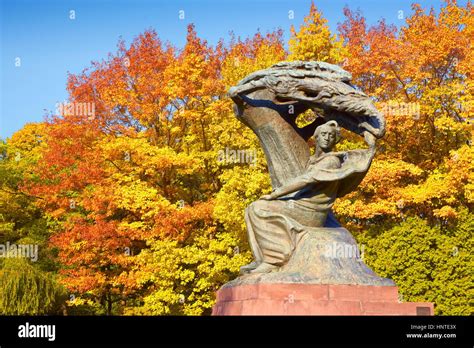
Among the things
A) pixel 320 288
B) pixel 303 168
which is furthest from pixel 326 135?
pixel 320 288

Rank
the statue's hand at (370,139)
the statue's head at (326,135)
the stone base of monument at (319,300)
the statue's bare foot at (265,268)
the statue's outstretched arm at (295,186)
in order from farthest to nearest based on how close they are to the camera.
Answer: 1. the statue's head at (326,135)
2. the statue's hand at (370,139)
3. the statue's outstretched arm at (295,186)
4. the statue's bare foot at (265,268)
5. the stone base of monument at (319,300)

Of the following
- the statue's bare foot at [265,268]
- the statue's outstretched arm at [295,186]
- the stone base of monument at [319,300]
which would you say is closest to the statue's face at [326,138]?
the statue's outstretched arm at [295,186]

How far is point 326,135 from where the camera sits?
13023mm

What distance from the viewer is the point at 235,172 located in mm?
24031

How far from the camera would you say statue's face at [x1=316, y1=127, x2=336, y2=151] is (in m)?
13.0

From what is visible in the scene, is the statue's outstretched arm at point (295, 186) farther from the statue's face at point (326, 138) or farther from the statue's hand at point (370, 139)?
the statue's hand at point (370, 139)

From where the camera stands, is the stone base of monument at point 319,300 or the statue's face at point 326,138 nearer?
the stone base of monument at point 319,300

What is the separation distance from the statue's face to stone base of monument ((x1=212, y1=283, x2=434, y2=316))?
2.69m

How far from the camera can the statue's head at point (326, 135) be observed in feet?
42.7

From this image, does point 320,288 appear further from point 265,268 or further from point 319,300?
point 265,268

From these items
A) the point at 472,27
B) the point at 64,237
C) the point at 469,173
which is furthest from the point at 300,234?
the point at 472,27

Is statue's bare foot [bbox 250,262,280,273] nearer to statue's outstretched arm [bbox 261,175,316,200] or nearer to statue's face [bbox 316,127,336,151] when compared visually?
statue's outstretched arm [bbox 261,175,316,200]

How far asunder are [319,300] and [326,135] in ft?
10.4

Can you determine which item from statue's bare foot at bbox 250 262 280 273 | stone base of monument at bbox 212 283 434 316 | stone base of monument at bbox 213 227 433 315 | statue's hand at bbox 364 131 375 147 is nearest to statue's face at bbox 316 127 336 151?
statue's hand at bbox 364 131 375 147
